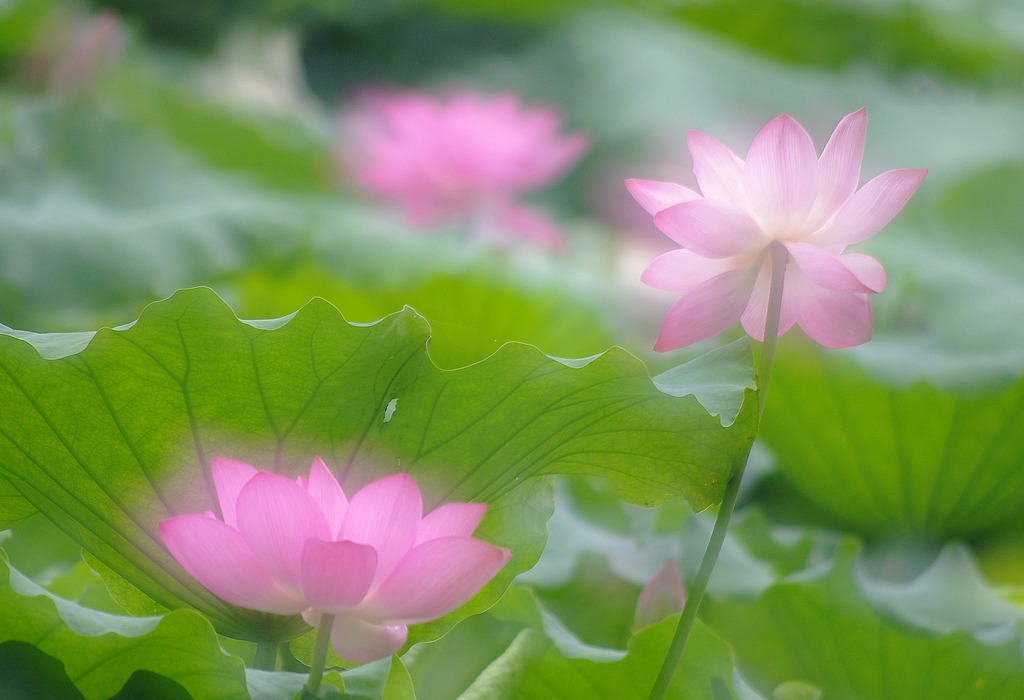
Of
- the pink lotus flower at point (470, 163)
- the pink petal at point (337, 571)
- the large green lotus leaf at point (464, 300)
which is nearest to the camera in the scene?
the pink petal at point (337, 571)

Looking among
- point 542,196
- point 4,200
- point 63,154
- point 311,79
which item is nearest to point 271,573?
point 4,200

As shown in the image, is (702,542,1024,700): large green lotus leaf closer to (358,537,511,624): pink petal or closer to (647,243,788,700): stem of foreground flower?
(647,243,788,700): stem of foreground flower

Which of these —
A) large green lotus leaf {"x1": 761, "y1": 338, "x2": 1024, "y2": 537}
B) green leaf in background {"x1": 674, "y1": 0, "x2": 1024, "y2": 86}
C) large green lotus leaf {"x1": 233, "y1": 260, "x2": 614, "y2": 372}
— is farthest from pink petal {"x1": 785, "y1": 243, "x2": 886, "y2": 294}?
green leaf in background {"x1": 674, "y1": 0, "x2": 1024, "y2": 86}

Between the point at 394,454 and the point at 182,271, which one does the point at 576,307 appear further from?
the point at 394,454

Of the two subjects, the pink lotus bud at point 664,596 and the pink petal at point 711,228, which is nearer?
the pink petal at point 711,228

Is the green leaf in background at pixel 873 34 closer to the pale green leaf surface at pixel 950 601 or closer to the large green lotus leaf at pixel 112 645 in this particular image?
A: the pale green leaf surface at pixel 950 601

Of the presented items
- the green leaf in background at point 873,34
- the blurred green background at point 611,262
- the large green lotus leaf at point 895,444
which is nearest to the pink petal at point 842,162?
the blurred green background at point 611,262
